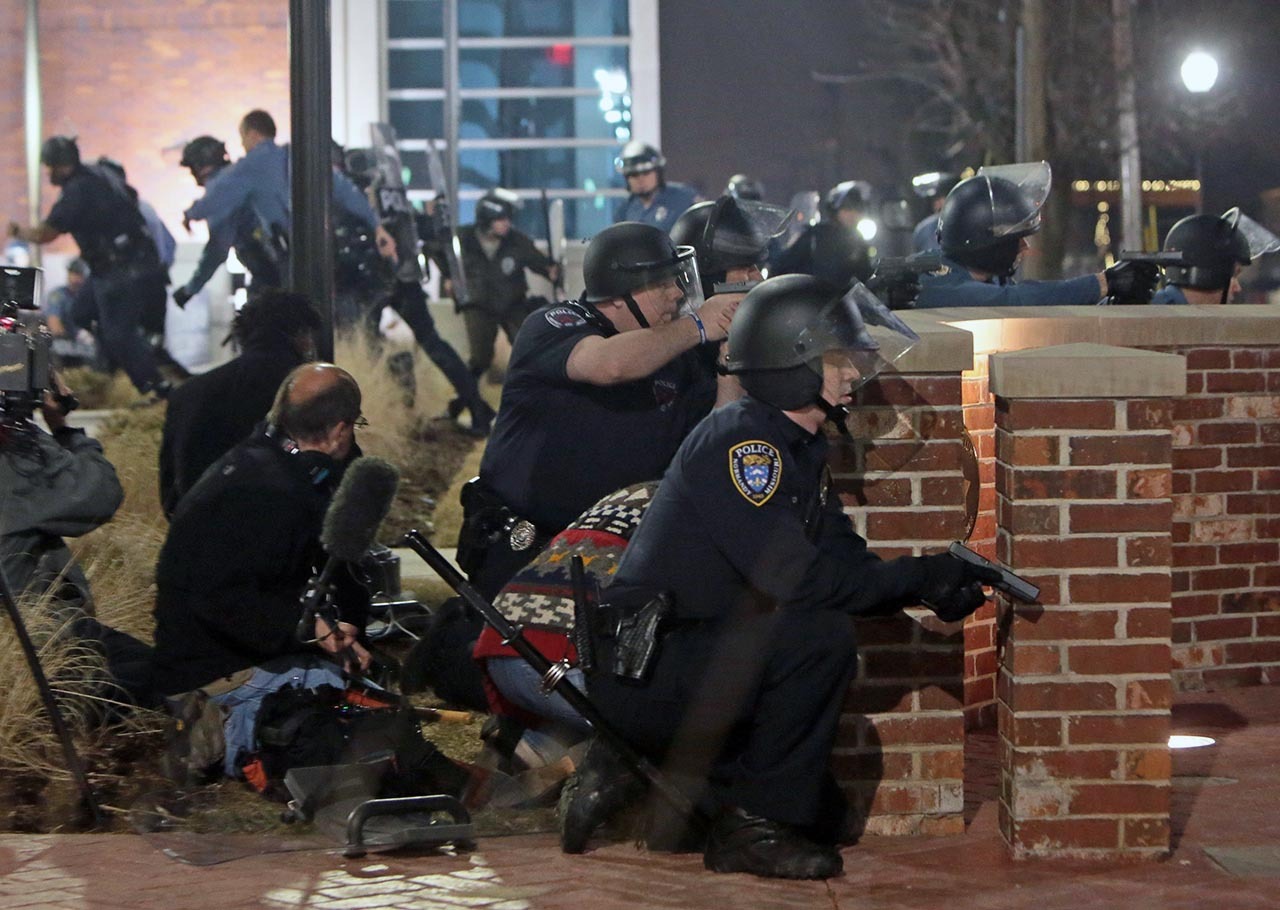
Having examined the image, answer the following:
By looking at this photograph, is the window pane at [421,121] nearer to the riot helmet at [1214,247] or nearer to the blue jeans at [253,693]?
the riot helmet at [1214,247]

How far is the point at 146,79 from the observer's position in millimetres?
19172

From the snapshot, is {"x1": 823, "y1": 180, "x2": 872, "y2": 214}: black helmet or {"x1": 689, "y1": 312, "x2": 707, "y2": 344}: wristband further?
{"x1": 823, "y1": 180, "x2": 872, "y2": 214}: black helmet

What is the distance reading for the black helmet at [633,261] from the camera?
18.3ft

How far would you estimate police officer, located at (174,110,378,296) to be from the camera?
12.4m

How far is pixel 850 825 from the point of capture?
191 inches

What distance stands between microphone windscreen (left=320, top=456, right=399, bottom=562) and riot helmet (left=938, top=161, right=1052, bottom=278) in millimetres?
2672

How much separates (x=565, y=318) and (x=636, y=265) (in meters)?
0.28

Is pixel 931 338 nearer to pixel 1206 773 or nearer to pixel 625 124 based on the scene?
pixel 1206 773

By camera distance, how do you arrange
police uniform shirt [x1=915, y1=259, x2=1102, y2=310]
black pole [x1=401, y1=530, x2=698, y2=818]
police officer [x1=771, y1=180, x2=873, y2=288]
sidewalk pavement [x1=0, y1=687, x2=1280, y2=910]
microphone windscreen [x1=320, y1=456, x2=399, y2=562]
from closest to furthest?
sidewalk pavement [x1=0, y1=687, x2=1280, y2=910] < black pole [x1=401, y1=530, x2=698, y2=818] < microphone windscreen [x1=320, y1=456, x2=399, y2=562] < police uniform shirt [x1=915, y1=259, x2=1102, y2=310] < police officer [x1=771, y1=180, x2=873, y2=288]

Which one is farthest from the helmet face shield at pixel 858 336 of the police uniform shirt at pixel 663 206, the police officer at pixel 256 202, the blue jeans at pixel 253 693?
the police officer at pixel 256 202

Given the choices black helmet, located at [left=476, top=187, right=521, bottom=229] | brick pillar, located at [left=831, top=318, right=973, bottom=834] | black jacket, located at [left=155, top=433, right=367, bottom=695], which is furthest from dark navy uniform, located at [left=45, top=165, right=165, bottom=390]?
brick pillar, located at [left=831, top=318, right=973, bottom=834]

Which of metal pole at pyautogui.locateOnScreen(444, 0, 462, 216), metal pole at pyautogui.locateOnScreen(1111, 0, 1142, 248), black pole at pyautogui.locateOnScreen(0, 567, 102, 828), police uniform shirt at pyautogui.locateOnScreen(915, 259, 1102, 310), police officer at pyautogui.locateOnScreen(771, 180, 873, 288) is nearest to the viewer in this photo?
black pole at pyautogui.locateOnScreen(0, 567, 102, 828)

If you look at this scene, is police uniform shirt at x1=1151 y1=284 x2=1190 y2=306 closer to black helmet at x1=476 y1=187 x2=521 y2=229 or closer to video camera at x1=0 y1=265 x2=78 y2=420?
video camera at x1=0 y1=265 x2=78 y2=420

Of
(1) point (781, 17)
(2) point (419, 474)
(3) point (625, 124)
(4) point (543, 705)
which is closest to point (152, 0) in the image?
(3) point (625, 124)
